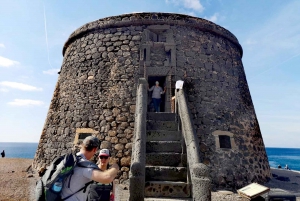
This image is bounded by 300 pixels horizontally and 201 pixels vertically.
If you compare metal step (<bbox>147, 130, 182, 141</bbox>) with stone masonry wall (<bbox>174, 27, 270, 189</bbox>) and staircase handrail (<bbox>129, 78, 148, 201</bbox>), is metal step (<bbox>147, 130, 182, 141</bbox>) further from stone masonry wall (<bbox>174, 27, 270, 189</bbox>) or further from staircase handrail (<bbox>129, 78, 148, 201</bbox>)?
stone masonry wall (<bbox>174, 27, 270, 189</bbox>)

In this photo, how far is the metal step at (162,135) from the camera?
19.3 feet

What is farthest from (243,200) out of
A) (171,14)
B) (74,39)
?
(74,39)

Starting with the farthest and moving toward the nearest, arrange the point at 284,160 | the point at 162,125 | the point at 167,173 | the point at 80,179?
1. the point at 284,160
2. the point at 162,125
3. the point at 167,173
4. the point at 80,179

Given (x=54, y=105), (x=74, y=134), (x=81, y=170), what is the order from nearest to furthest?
(x=81, y=170) → (x=74, y=134) → (x=54, y=105)

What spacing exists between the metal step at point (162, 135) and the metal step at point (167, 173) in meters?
0.98

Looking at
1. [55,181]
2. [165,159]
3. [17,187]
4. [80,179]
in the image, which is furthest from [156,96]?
[55,181]

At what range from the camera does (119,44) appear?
860 cm

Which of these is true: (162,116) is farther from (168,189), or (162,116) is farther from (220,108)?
(220,108)

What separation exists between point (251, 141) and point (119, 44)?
629 cm

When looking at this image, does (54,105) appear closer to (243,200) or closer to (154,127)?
(154,127)

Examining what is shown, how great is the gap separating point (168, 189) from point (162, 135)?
4.98 ft

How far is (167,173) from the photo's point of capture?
16.5ft

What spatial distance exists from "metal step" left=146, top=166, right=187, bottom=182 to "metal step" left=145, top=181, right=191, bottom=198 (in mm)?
262

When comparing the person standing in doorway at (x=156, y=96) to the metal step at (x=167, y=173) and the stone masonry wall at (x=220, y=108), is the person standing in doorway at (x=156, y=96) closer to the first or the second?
the stone masonry wall at (x=220, y=108)
